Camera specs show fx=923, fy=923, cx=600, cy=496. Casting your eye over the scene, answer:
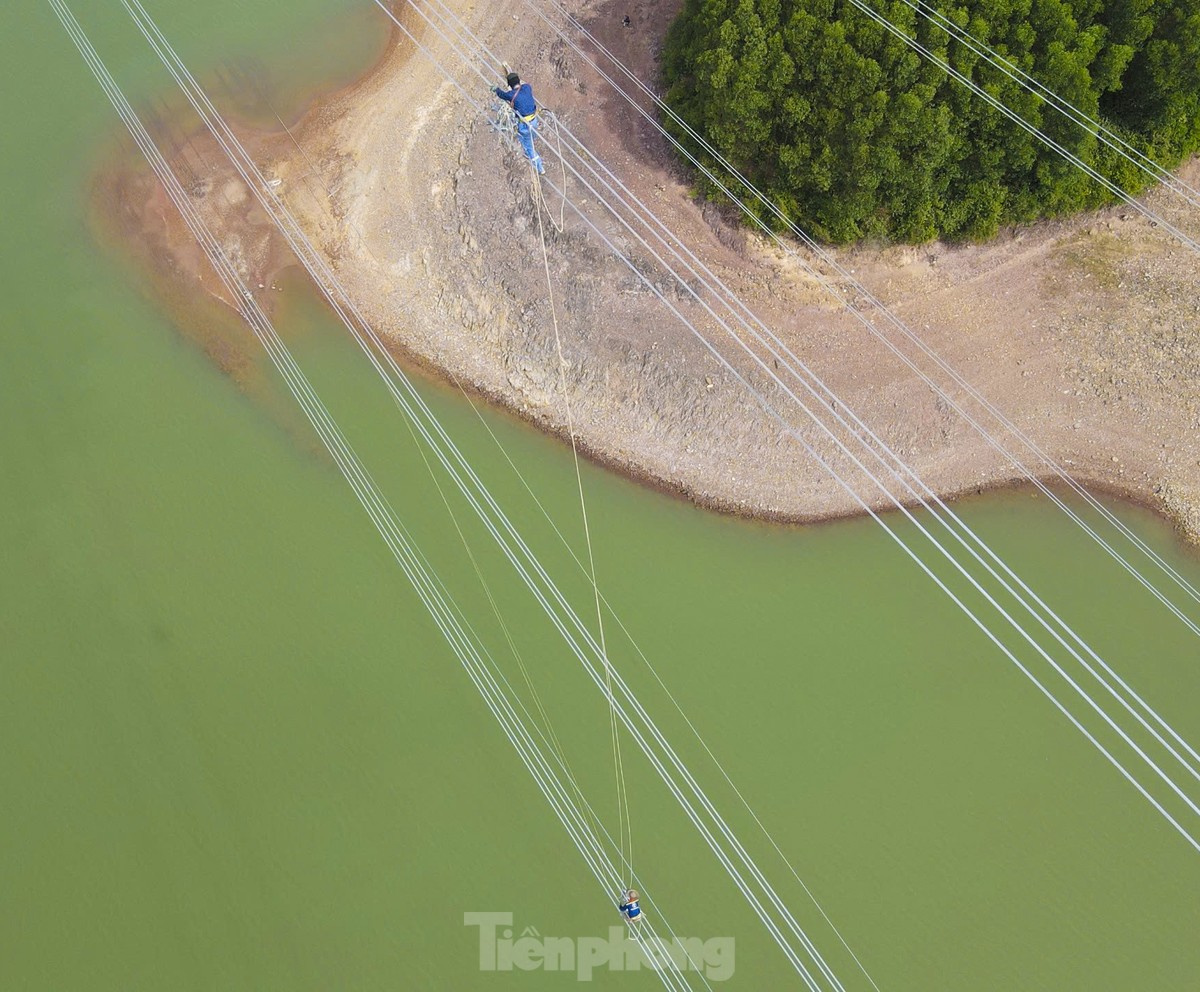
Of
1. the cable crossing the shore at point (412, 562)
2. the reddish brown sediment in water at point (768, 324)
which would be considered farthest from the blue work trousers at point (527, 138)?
the cable crossing the shore at point (412, 562)

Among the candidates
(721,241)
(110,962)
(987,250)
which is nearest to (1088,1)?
(987,250)

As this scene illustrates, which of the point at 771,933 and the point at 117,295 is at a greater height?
the point at 117,295

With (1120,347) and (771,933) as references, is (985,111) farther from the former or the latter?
(771,933)

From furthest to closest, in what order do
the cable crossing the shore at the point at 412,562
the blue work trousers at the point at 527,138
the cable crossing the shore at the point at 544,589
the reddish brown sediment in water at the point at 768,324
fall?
the reddish brown sediment in water at the point at 768,324
the blue work trousers at the point at 527,138
the cable crossing the shore at the point at 412,562
the cable crossing the shore at the point at 544,589

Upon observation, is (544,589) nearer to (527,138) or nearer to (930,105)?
(527,138)

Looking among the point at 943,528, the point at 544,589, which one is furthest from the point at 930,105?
the point at 544,589

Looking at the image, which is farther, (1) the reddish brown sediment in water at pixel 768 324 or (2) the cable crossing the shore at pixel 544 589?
(1) the reddish brown sediment in water at pixel 768 324

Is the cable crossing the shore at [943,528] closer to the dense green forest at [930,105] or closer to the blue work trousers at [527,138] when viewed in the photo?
the blue work trousers at [527,138]

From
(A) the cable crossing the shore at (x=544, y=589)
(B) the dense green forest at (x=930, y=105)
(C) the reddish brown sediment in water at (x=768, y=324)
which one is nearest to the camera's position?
(A) the cable crossing the shore at (x=544, y=589)
